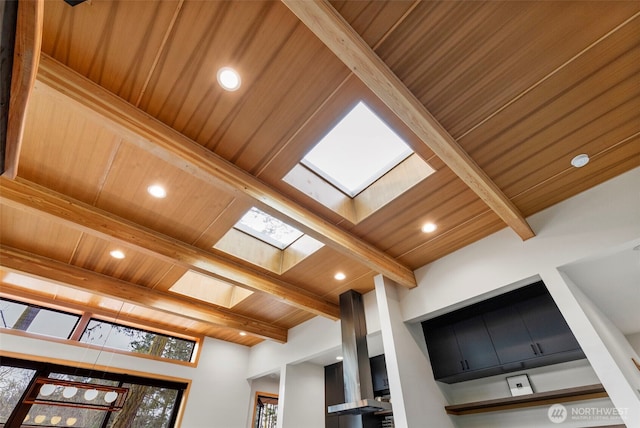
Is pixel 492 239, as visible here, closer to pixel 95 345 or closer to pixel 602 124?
pixel 602 124

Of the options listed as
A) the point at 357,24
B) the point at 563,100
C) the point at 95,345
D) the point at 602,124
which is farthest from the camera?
the point at 95,345

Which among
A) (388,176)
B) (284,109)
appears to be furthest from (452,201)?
(284,109)

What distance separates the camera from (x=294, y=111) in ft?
7.16

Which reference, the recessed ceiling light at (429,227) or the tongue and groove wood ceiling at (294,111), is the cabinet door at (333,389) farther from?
the recessed ceiling light at (429,227)

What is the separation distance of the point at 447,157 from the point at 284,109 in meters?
1.24

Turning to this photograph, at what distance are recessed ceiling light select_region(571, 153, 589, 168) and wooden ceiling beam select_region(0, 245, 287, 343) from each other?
468 centimetres

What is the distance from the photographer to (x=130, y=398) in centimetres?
471

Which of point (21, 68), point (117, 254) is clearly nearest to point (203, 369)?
point (117, 254)

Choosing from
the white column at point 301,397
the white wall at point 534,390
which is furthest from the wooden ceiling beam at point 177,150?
the white column at point 301,397

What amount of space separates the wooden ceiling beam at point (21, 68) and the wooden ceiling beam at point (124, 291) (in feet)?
11.8

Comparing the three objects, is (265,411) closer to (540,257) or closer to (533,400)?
(533,400)

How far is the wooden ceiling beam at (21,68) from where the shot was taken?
2.60ft

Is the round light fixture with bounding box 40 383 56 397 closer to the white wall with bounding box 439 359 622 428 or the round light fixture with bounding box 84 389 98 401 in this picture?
the round light fixture with bounding box 84 389 98 401

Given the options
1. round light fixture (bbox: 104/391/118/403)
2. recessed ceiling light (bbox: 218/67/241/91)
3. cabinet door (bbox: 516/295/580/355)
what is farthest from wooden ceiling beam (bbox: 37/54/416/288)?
round light fixture (bbox: 104/391/118/403)
